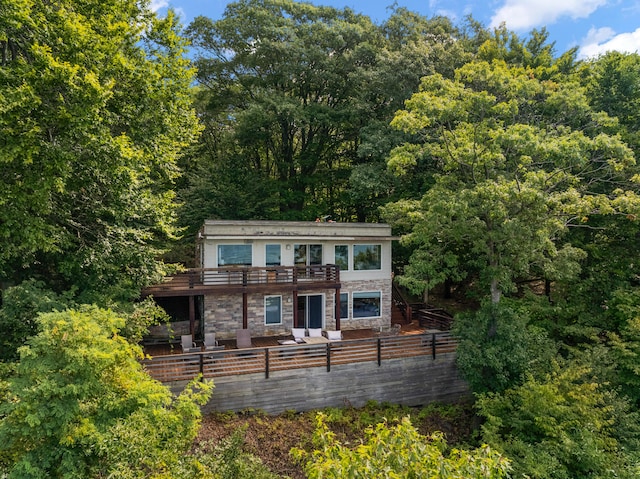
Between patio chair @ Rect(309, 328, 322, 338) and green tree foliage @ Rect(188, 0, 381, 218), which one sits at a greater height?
green tree foliage @ Rect(188, 0, 381, 218)

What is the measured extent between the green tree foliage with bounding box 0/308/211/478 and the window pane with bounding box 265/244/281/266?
8.88m

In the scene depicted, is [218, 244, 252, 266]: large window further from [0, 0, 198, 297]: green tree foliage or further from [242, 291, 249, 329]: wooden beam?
[0, 0, 198, 297]: green tree foliage

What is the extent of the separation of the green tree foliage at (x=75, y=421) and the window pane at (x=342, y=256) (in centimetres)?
1041

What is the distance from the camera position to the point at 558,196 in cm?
1044

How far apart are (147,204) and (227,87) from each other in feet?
52.1

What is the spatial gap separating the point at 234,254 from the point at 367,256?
225 inches

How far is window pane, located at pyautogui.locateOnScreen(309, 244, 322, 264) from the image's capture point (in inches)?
618

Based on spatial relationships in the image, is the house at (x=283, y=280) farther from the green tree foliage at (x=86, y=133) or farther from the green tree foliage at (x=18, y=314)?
the green tree foliage at (x=18, y=314)

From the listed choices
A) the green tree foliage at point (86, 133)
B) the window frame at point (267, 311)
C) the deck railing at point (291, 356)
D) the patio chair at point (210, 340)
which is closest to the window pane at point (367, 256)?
the window frame at point (267, 311)

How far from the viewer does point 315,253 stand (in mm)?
15742

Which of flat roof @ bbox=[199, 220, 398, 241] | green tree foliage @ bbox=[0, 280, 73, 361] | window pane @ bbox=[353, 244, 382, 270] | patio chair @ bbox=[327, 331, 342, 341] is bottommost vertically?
patio chair @ bbox=[327, 331, 342, 341]

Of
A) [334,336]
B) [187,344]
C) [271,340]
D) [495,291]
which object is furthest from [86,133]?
[495,291]

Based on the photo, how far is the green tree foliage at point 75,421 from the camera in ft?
18.1

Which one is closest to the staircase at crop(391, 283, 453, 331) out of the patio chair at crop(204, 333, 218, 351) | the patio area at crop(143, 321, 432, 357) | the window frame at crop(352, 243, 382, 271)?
the patio area at crop(143, 321, 432, 357)
